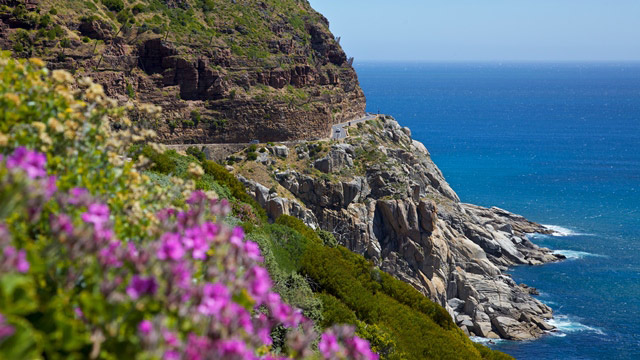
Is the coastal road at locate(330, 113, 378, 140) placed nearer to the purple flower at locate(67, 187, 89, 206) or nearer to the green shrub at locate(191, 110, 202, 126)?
the green shrub at locate(191, 110, 202, 126)

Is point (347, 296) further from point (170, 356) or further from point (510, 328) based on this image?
point (510, 328)

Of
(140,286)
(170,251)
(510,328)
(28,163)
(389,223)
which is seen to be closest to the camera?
(140,286)

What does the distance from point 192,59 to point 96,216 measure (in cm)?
5488

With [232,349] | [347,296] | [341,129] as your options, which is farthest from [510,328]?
[232,349]

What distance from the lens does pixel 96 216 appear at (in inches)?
224

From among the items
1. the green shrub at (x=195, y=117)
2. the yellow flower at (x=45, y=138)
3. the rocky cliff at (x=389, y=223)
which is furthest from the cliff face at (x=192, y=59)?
the yellow flower at (x=45, y=138)

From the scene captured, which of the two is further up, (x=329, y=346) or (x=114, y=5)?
(x=114, y=5)

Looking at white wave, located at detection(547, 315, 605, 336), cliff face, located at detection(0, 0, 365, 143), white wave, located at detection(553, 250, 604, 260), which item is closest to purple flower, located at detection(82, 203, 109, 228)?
cliff face, located at detection(0, 0, 365, 143)

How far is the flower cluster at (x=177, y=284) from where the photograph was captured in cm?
478

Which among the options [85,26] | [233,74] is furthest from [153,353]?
[233,74]

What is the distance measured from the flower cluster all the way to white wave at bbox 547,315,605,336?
2023 inches

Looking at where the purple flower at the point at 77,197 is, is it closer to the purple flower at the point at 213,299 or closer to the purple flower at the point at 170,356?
the purple flower at the point at 213,299

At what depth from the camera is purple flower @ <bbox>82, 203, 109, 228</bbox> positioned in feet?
18.3

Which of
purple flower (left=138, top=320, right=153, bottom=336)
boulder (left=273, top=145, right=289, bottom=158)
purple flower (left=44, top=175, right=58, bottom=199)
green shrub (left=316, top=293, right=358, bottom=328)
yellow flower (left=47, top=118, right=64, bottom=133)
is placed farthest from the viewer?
boulder (left=273, top=145, right=289, bottom=158)
